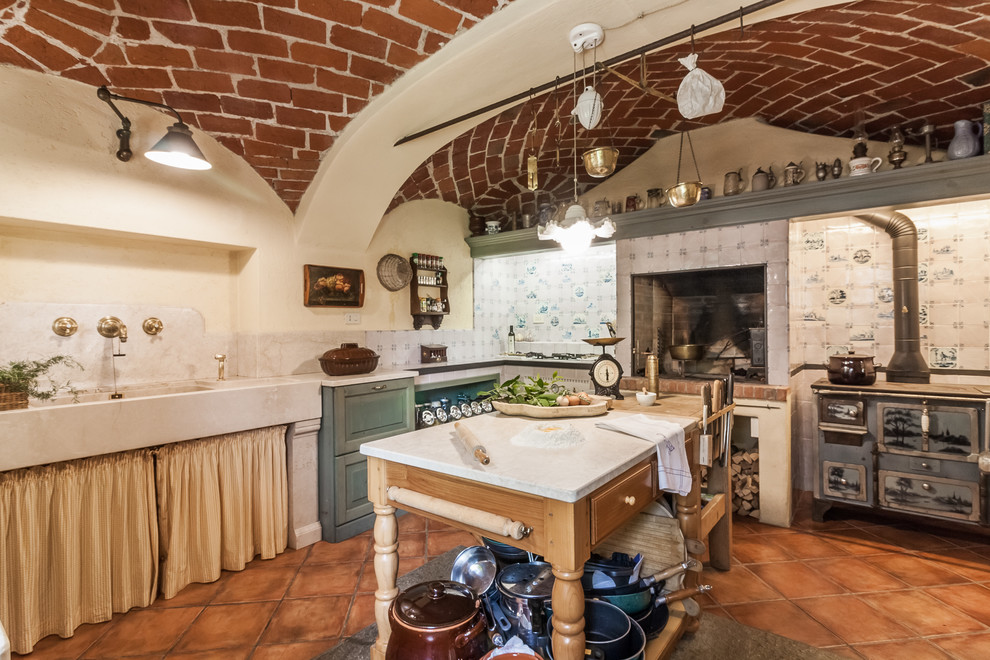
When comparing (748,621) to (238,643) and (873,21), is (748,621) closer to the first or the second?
(238,643)

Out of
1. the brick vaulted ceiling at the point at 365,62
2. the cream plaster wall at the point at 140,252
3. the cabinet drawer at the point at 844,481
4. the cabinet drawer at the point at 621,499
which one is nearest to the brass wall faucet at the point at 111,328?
the cream plaster wall at the point at 140,252

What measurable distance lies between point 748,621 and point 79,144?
14.4 feet

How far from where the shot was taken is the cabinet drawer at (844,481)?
134 inches

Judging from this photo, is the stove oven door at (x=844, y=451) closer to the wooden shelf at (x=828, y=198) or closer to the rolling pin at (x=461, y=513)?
Answer: the wooden shelf at (x=828, y=198)

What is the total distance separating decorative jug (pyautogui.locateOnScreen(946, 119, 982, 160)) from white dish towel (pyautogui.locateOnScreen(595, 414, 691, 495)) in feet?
9.15

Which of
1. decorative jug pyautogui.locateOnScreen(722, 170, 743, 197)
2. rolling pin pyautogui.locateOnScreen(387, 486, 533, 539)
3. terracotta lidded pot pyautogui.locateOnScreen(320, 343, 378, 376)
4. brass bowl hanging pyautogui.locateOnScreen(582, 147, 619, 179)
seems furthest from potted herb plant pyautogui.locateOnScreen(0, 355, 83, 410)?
decorative jug pyautogui.locateOnScreen(722, 170, 743, 197)

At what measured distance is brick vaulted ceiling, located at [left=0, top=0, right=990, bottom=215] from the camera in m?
2.27

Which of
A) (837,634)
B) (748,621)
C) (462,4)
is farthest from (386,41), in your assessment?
(837,634)

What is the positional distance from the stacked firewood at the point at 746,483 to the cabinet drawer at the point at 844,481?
43cm

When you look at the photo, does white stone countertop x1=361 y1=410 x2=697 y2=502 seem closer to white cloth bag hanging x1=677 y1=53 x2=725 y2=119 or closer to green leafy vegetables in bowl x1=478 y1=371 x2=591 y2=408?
green leafy vegetables in bowl x1=478 y1=371 x2=591 y2=408

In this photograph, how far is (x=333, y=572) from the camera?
2.97m

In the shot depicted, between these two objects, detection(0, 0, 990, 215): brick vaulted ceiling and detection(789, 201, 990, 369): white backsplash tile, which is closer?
detection(0, 0, 990, 215): brick vaulted ceiling

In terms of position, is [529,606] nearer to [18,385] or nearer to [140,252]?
[18,385]

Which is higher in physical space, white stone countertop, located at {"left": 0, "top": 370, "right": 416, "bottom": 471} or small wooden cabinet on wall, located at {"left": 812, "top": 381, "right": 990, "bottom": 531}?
white stone countertop, located at {"left": 0, "top": 370, "right": 416, "bottom": 471}
